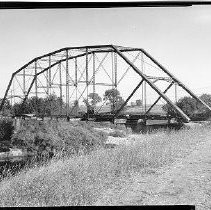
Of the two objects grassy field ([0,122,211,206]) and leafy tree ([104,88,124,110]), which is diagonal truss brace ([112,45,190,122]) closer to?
leafy tree ([104,88,124,110])

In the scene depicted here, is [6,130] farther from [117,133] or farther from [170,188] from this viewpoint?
[170,188]

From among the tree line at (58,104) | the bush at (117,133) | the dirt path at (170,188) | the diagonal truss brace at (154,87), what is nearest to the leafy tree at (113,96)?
the tree line at (58,104)

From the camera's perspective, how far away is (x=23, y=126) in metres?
52.7

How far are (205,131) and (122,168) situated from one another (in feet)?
33.0

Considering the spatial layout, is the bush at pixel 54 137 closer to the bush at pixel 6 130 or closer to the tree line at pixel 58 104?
the bush at pixel 6 130

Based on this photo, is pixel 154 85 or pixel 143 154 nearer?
pixel 143 154

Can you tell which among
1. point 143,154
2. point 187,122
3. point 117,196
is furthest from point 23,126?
point 117,196

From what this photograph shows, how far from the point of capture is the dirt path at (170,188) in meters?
8.14

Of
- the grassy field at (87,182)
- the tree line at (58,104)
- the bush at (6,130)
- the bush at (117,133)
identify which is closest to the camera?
the grassy field at (87,182)

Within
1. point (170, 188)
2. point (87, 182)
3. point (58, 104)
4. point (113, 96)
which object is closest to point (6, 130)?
point (58, 104)

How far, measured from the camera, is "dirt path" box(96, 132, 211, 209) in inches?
320

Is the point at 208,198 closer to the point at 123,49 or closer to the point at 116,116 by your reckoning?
the point at 116,116

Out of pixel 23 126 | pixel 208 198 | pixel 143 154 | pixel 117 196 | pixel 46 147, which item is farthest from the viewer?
pixel 23 126

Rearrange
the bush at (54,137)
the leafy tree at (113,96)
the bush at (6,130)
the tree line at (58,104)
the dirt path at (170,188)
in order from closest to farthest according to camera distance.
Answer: the dirt path at (170,188) → the leafy tree at (113,96) → the tree line at (58,104) → the bush at (54,137) → the bush at (6,130)
